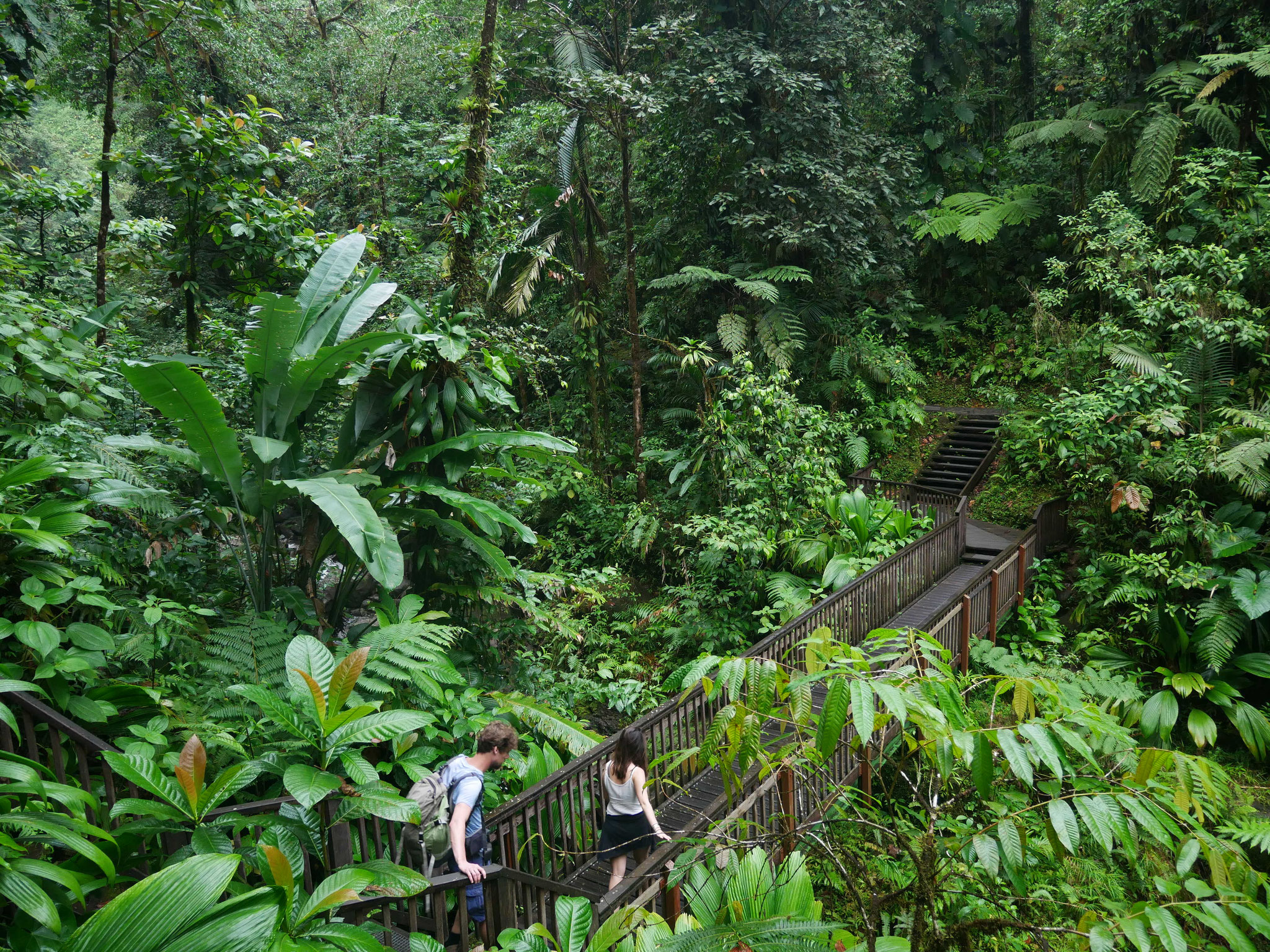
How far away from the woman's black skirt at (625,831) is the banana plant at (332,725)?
1.45 m

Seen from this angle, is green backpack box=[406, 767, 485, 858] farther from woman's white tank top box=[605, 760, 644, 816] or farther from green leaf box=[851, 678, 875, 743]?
green leaf box=[851, 678, 875, 743]

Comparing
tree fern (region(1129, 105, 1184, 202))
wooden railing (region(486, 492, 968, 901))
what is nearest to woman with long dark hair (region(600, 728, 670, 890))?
wooden railing (region(486, 492, 968, 901))

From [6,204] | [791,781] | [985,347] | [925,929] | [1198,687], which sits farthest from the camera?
[985,347]

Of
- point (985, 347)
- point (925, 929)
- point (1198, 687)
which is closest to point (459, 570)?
point (925, 929)

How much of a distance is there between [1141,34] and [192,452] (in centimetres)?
1483

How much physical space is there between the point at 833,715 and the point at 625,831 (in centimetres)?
273

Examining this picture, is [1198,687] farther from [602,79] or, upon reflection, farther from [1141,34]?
[1141,34]

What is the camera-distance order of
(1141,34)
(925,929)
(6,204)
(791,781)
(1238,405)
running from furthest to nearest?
(1141,34), (1238,405), (6,204), (791,781), (925,929)

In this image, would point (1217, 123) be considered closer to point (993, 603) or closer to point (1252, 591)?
point (1252, 591)

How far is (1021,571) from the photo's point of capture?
842 cm

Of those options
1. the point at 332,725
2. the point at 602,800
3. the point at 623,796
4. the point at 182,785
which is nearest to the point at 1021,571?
the point at 602,800

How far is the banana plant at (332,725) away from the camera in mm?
2312

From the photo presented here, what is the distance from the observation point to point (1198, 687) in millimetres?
7297

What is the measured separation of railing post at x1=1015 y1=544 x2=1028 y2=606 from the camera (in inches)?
328
